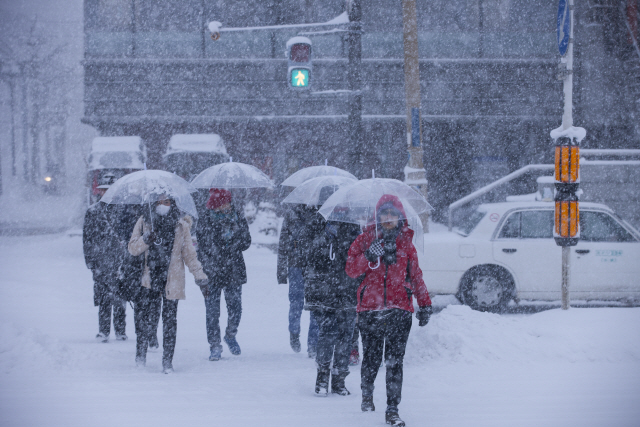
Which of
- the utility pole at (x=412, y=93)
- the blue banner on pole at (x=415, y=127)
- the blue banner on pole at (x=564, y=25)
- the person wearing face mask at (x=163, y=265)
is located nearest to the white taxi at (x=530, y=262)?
the utility pole at (x=412, y=93)

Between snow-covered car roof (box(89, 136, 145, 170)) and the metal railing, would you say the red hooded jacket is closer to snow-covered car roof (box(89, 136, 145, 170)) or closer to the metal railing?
the metal railing

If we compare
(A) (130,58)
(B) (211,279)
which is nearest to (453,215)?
(B) (211,279)

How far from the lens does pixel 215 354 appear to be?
20.0 ft

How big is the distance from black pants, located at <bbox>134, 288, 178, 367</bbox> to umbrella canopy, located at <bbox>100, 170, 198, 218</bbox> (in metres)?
0.87

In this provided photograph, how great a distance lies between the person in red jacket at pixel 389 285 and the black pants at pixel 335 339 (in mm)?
618

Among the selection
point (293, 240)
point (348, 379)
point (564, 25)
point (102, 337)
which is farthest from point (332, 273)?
point (564, 25)

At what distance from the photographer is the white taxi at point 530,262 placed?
27.5ft

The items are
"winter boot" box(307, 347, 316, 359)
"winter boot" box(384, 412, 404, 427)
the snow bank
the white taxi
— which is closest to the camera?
"winter boot" box(384, 412, 404, 427)

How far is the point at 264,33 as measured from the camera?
756 inches

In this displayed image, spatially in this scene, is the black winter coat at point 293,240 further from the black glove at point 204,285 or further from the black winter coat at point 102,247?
the black winter coat at point 102,247

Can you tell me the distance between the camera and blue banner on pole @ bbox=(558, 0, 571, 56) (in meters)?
7.21

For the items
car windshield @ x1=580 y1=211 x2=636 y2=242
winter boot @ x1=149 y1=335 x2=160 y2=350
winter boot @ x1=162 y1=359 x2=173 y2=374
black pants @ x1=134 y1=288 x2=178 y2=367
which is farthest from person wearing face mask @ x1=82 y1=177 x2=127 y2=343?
car windshield @ x1=580 y1=211 x2=636 y2=242

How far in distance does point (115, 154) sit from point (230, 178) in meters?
10.3

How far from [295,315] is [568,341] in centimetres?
287
